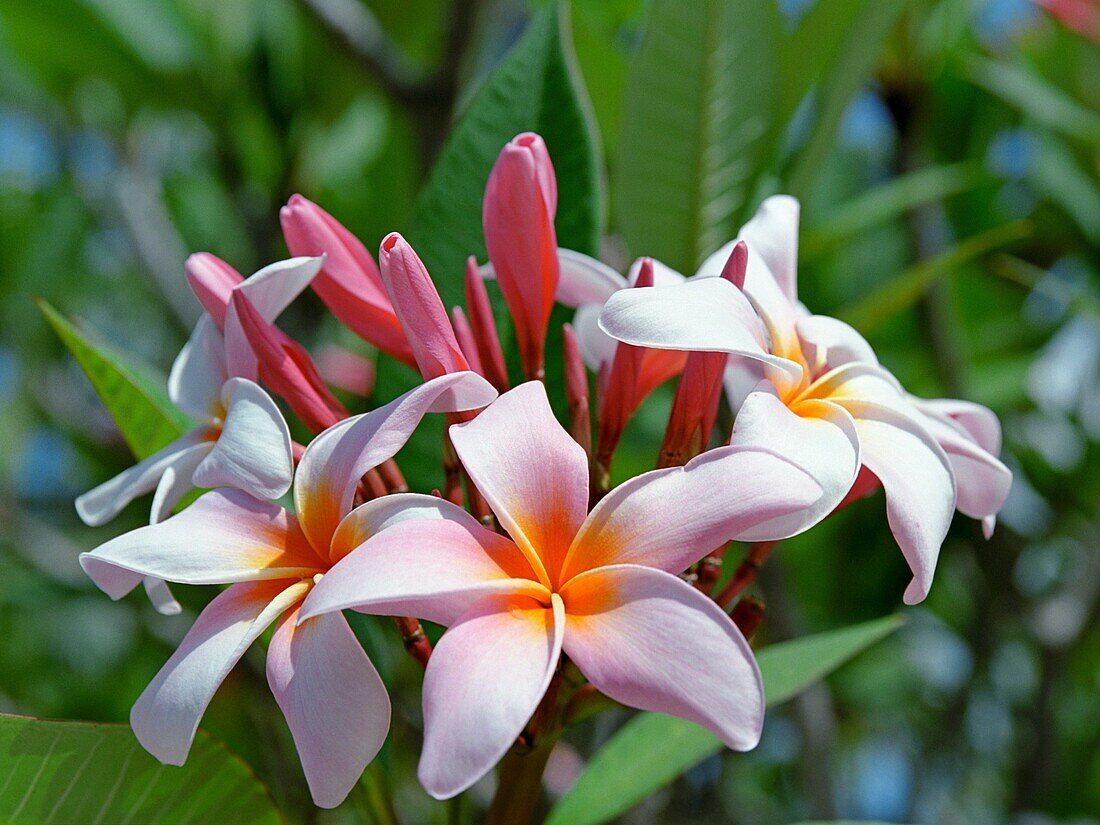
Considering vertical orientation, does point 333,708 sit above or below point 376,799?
above

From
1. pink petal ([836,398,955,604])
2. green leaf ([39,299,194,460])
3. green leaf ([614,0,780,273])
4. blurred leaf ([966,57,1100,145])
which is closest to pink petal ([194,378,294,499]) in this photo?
green leaf ([39,299,194,460])

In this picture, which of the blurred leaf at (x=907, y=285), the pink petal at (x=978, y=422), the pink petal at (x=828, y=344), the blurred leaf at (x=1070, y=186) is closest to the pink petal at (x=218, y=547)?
the pink petal at (x=828, y=344)

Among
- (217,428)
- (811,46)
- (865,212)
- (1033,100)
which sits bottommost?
(1033,100)

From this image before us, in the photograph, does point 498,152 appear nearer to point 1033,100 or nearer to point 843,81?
point 843,81

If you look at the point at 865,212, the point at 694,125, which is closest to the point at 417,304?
the point at 694,125

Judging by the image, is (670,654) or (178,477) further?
(178,477)

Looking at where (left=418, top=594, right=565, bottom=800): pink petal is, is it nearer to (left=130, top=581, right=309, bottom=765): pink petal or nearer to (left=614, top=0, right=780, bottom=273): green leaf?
(left=130, top=581, right=309, bottom=765): pink petal

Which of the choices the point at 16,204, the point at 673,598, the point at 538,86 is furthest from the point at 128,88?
the point at 673,598
